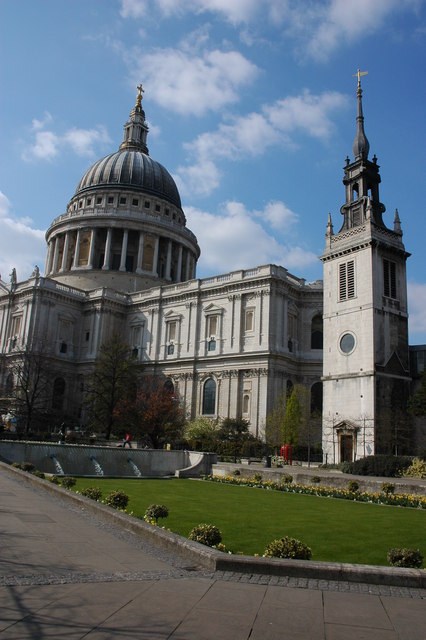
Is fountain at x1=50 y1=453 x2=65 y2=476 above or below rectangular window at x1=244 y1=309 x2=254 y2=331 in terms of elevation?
below

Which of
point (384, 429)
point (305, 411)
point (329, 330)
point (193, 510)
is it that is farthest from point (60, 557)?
point (305, 411)

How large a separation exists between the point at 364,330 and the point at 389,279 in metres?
5.86

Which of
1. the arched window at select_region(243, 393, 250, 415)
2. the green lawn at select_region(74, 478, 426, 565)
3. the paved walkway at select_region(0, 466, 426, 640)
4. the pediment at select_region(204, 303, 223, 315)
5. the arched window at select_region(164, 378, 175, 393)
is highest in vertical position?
the pediment at select_region(204, 303, 223, 315)

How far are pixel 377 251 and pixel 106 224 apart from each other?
171 feet

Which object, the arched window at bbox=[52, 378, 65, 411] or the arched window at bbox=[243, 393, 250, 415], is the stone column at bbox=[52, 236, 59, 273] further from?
the arched window at bbox=[243, 393, 250, 415]

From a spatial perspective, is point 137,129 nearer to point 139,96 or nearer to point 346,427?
point 139,96

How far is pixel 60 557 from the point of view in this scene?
31.5 feet

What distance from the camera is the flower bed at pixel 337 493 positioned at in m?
22.6

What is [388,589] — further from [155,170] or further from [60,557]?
[155,170]

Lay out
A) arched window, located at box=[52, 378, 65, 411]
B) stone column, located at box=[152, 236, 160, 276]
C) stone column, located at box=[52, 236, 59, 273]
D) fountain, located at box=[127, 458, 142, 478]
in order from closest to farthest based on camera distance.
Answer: fountain, located at box=[127, 458, 142, 478], arched window, located at box=[52, 378, 65, 411], stone column, located at box=[152, 236, 160, 276], stone column, located at box=[52, 236, 59, 273]

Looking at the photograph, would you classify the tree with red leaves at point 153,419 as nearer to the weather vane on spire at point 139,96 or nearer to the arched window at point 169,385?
the arched window at point 169,385

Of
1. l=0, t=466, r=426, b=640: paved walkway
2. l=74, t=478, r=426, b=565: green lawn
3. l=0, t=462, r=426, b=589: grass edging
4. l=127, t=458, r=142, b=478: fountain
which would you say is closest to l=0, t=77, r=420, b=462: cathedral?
l=127, t=458, r=142, b=478: fountain

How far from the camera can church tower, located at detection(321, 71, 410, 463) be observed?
43.1m

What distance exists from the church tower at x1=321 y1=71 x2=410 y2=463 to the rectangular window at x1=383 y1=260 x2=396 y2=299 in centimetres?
9
